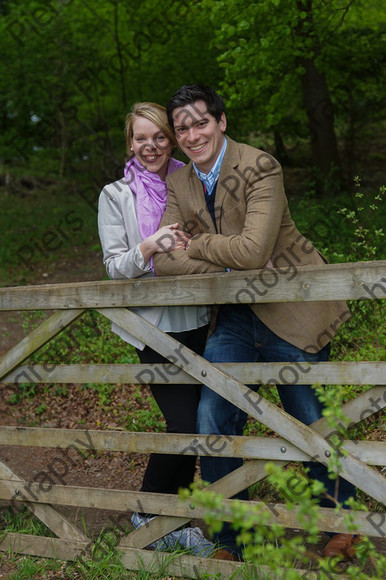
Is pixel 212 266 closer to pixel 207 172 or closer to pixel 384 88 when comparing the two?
pixel 207 172

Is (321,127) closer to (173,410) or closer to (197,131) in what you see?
(197,131)

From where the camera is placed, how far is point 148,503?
12.2 feet

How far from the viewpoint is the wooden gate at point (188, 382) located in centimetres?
318

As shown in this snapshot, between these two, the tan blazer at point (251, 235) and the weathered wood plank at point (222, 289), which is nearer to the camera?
the weathered wood plank at point (222, 289)

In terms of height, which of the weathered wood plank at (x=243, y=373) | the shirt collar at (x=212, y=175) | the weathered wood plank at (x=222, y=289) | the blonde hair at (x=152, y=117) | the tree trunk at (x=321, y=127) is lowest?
the weathered wood plank at (x=243, y=373)

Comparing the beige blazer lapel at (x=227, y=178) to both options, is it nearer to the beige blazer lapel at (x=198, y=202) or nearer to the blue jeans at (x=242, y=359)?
the beige blazer lapel at (x=198, y=202)

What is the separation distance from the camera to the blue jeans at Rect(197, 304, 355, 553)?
354 cm

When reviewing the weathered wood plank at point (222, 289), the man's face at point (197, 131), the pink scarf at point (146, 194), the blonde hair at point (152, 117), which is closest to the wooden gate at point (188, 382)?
the weathered wood plank at point (222, 289)

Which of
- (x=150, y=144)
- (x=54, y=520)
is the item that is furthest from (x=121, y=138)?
(x=54, y=520)

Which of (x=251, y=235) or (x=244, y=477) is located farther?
(x=244, y=477)

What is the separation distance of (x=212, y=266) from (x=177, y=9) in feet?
32.2

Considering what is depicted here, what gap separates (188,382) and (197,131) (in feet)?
4.00

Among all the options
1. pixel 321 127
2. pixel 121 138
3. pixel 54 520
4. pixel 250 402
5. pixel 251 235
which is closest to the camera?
pixel 251 235

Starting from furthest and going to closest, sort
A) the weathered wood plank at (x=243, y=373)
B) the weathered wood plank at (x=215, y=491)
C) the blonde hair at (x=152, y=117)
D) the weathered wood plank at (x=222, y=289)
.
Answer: the blonde hair at (x=152, y=117) → the weathered wood plank at (x=215, y=491) → the weathered wood plank at (x=243, y=373) → the weathered wood plank at (x=222, y=289)
